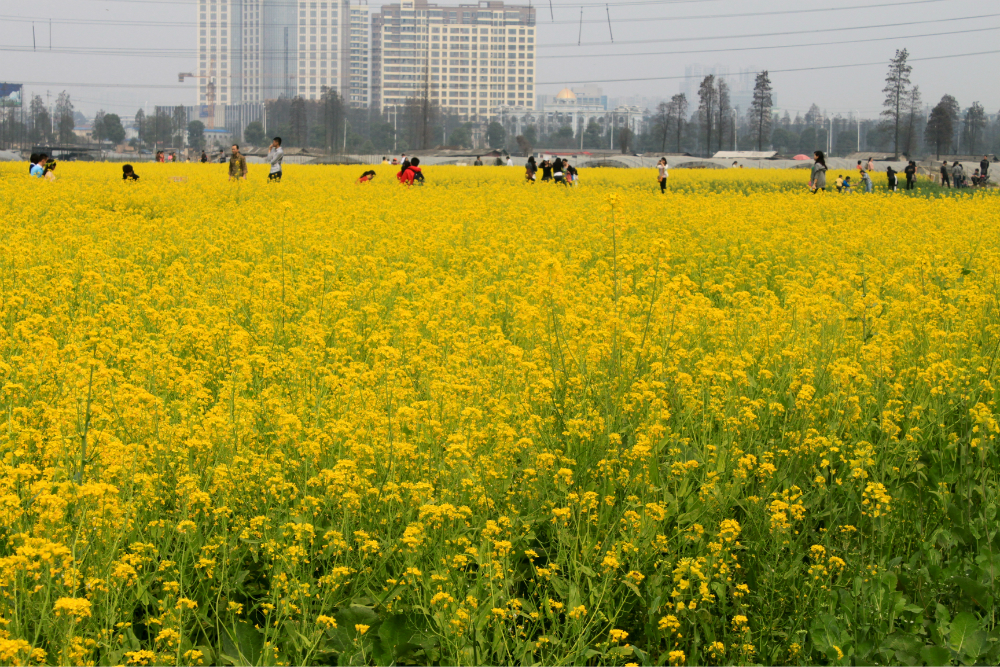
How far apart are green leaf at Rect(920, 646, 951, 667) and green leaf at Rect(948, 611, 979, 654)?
77mm

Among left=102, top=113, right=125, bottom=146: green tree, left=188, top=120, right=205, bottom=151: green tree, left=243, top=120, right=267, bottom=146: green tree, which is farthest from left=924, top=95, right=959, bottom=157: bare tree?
left=102, top=113, right=125, bottom=146: green tree

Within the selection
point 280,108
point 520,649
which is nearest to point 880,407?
point 520,649

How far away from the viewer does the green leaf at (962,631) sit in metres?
3.33

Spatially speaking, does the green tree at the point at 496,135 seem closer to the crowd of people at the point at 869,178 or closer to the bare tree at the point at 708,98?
the bare tree at the point at 708,98

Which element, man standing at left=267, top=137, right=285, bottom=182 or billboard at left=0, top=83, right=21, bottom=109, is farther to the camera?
billboard at left=0, top=83, right=21, bottom=109

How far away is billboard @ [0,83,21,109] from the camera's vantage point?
120m

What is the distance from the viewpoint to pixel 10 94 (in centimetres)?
12962

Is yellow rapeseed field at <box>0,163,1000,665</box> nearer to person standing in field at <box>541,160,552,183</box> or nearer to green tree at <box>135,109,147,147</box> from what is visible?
person standing in field at <box>541,160,552,183</box>

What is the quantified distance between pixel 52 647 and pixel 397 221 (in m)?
11.0

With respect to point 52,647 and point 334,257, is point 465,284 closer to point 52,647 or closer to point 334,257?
point 334,257

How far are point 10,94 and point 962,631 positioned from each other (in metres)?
150

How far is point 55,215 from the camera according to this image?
13422 mm

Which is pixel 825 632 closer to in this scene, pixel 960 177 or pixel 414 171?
pixel 414 171

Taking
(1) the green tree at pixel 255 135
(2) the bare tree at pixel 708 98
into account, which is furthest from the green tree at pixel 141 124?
(2) the bare tree at pixel 708 98
